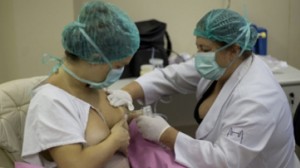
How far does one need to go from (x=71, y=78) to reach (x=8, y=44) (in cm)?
134

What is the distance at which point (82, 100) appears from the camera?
4.75ft

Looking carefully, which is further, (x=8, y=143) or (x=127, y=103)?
(x=127, y=103)

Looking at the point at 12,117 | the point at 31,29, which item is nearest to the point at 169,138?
the point at 12,117

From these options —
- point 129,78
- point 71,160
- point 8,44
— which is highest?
point 71,160

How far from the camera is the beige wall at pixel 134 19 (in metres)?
2.52

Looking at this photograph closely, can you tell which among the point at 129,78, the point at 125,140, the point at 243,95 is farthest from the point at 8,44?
the point at 243,95

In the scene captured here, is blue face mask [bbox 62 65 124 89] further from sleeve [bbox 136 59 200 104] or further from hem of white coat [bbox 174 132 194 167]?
sleeve [bbox 136 59 200 104]

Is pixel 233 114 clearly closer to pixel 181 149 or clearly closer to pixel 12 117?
pixel 181 149

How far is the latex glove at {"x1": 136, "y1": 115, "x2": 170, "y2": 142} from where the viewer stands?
1679 millimetres

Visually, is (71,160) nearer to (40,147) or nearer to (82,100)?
Answer: (40,147)

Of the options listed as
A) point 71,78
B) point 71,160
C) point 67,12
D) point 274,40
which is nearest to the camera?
point 71,160

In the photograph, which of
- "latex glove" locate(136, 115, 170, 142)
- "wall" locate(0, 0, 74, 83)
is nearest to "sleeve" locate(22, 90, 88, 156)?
"latex glove" locate(136, 115, 170, 142)

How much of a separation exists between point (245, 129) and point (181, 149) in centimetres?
27

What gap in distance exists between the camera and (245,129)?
157 cm
